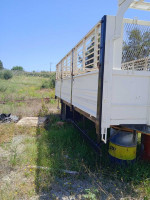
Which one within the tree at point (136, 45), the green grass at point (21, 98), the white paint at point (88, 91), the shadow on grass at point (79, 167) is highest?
the tree at point (136, 45)

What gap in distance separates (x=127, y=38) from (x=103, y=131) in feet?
7.62

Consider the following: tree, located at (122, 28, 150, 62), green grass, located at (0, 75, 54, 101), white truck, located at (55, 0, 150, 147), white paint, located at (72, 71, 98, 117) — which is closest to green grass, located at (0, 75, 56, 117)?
green grass, located at (0, 75, 54, 101)

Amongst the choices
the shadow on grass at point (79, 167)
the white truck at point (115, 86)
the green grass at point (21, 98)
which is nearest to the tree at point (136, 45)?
the white truck at point (115, 86)

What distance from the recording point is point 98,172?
3.18 metres

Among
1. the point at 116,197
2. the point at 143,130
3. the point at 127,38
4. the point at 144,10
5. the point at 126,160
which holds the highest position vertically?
the point at 144,10

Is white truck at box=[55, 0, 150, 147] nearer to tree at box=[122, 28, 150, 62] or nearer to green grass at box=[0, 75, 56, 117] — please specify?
tree at box=[122, 28, 150, 62]

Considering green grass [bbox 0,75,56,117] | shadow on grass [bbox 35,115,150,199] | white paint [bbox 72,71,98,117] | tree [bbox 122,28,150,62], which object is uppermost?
tree [bbox 122,28,150,62]

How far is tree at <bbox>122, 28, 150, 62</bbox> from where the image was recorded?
370cm

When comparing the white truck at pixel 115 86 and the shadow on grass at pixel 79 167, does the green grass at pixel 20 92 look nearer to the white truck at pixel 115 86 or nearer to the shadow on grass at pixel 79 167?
the shadow on grass at pixel 79 167

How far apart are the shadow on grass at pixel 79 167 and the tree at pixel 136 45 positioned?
2534 millimetres

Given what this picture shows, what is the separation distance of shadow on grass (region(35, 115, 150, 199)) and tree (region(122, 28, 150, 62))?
2.53m

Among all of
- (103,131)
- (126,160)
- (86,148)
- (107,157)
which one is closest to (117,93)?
(103,131)

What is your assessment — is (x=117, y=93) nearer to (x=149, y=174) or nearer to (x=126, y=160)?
(x=126, y=160)

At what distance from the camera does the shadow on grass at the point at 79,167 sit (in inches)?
114
